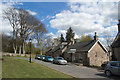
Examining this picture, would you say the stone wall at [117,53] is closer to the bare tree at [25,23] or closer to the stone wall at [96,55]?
the stone wall at [96,55]

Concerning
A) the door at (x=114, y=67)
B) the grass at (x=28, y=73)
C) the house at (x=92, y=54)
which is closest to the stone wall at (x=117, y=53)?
the house at (x=92, y=54)

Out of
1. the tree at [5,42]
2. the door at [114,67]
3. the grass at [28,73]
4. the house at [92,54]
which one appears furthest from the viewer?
the tree at [5,42]

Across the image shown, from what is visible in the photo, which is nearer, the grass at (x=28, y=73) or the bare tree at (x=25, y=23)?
the grass at (x=28, y=73)

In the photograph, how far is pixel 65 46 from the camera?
39188 millimetres

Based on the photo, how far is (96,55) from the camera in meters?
28.2

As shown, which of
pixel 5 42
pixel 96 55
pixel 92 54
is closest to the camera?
pixel 92 54

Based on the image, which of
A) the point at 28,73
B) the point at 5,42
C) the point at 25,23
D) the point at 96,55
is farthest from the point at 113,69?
the point at 25,23

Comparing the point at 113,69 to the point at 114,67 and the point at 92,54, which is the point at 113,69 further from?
the point at 92,54

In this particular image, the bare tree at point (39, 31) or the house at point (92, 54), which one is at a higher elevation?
the bare tree at point (39, 31)

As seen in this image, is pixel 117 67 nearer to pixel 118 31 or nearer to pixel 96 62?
pixel 96 62

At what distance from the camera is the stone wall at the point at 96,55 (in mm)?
26984

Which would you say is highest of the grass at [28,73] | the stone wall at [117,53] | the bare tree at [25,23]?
the bare tree at [25,23]

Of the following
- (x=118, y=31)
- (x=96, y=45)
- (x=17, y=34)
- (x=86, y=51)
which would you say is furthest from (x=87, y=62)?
(x=17, y=34)

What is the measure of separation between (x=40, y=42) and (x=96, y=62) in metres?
28.5
